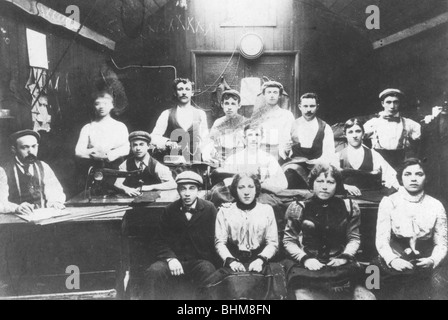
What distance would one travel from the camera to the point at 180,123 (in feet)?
15.0

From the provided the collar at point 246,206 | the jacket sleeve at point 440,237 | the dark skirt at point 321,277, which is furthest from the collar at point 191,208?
the jacket sleeve at point 440,237

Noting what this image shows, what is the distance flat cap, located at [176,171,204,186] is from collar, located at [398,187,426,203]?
2.04 meters

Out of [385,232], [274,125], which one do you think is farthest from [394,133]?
[274,125]

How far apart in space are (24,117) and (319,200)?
120 inches

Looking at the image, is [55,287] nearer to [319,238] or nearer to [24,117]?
[24,117]

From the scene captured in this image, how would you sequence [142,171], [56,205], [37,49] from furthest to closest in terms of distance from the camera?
[142,171], [56,205], [37,49]

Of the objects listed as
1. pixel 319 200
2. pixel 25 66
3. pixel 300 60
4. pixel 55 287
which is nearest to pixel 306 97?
pixel 300 60

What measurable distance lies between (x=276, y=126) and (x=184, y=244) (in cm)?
152

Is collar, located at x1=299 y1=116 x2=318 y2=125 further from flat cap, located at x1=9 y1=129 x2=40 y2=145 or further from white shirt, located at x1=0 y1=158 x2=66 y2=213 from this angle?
flat cap, located at x1=9 y1=129 x2=40 y2=145

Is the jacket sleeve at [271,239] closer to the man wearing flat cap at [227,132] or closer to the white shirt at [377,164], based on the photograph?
the man wearing flat cap at [227,132]

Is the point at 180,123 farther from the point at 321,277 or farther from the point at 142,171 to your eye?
the point at 321,277

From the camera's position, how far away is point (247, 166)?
178 inches

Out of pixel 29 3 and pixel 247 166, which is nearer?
pixel 29 3

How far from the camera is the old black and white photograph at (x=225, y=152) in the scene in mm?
4348
